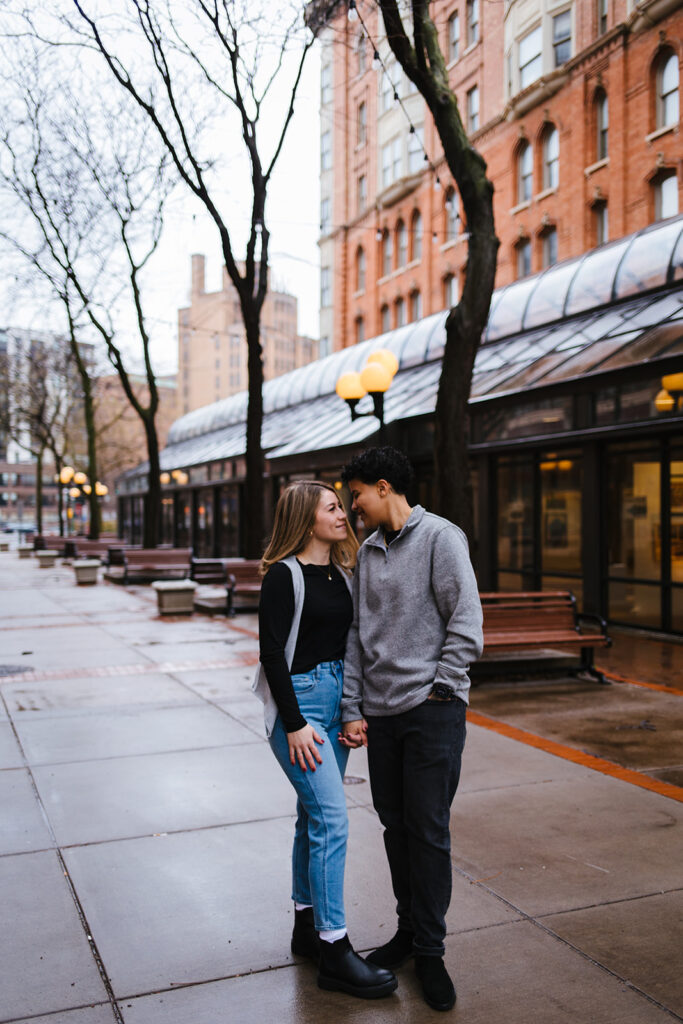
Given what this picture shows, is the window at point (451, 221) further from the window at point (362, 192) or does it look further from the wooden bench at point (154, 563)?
the wooden bench at point (154, 563)

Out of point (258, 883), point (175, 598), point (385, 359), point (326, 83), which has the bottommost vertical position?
point (258, 883)

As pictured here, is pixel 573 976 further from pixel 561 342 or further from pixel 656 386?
pixel 561 342

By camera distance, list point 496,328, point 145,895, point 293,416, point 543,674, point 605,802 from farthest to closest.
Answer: point 293,416 → point 496,328 → point 543,674 → point 605,802 → point 145,895

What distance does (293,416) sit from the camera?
2964 centimetres

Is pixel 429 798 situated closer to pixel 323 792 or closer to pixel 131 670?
pixel 323 792

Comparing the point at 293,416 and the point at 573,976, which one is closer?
the point at 573,976

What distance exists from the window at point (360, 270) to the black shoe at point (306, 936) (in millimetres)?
37286

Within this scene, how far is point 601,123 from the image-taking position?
954 inches

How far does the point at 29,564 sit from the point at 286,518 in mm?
33765

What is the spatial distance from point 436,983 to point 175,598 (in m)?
13.3

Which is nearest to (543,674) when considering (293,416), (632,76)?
(632,76)

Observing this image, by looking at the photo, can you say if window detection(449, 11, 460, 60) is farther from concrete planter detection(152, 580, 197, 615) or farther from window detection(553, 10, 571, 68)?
concrete planter detection(152, 580, 197, 615)

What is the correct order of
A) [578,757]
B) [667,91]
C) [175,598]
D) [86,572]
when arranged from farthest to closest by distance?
[86,572] → [667,91] → [175,598] → [578,757]

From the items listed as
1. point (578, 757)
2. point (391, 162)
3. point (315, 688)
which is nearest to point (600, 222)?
point (391, 162)
